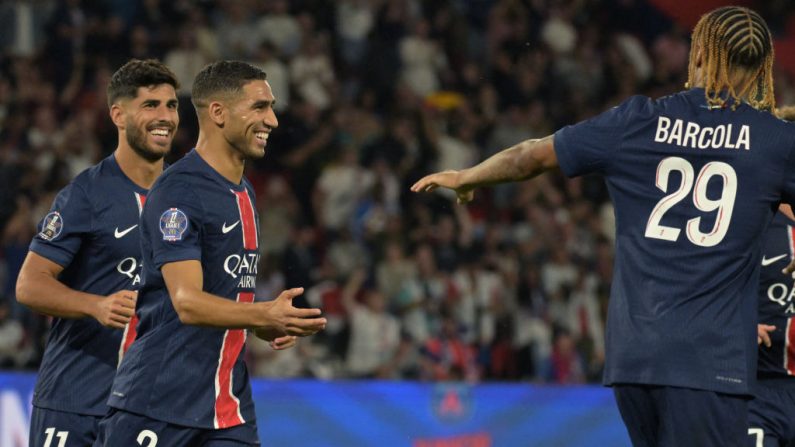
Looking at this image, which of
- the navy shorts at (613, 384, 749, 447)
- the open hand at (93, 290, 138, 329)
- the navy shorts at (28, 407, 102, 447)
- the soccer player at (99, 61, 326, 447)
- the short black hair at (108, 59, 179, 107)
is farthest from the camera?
the short black hair at (108, 59, 179, 107)

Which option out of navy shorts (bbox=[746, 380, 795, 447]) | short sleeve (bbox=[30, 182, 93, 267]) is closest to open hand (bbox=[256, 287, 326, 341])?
short sleeve (bbox=[30, 182, 93, 267])

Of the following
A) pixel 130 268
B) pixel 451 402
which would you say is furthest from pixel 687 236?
pixel 451 402

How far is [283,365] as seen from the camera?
11.0 m

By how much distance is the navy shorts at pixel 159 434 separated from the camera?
16.1 ft

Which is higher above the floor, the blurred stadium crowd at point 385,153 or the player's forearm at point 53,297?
the blurred stadium crowd at point 385,153

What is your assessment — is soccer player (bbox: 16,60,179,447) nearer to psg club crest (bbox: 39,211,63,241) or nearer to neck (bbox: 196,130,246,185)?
psg club crest (bbox: 39,211,63,241)

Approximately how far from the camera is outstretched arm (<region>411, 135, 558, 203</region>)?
449 cm

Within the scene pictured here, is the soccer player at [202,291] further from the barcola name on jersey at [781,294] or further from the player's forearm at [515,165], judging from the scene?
the barcola name on jersey at [781,294]

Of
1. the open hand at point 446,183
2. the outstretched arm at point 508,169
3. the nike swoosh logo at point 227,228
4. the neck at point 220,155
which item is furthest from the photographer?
the neck at point 220,155

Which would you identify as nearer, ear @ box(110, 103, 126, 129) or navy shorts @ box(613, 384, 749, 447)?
navy shorts @ box(613, 384, 749, 447)

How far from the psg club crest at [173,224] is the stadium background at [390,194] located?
472 centimetres

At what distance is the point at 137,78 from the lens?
6.08 metres

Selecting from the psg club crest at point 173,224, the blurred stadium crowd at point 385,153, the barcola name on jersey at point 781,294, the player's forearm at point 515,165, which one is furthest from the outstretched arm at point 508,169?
the blurred stadium crowd at point 385,153

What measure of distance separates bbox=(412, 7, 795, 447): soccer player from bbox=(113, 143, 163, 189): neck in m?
2.33
